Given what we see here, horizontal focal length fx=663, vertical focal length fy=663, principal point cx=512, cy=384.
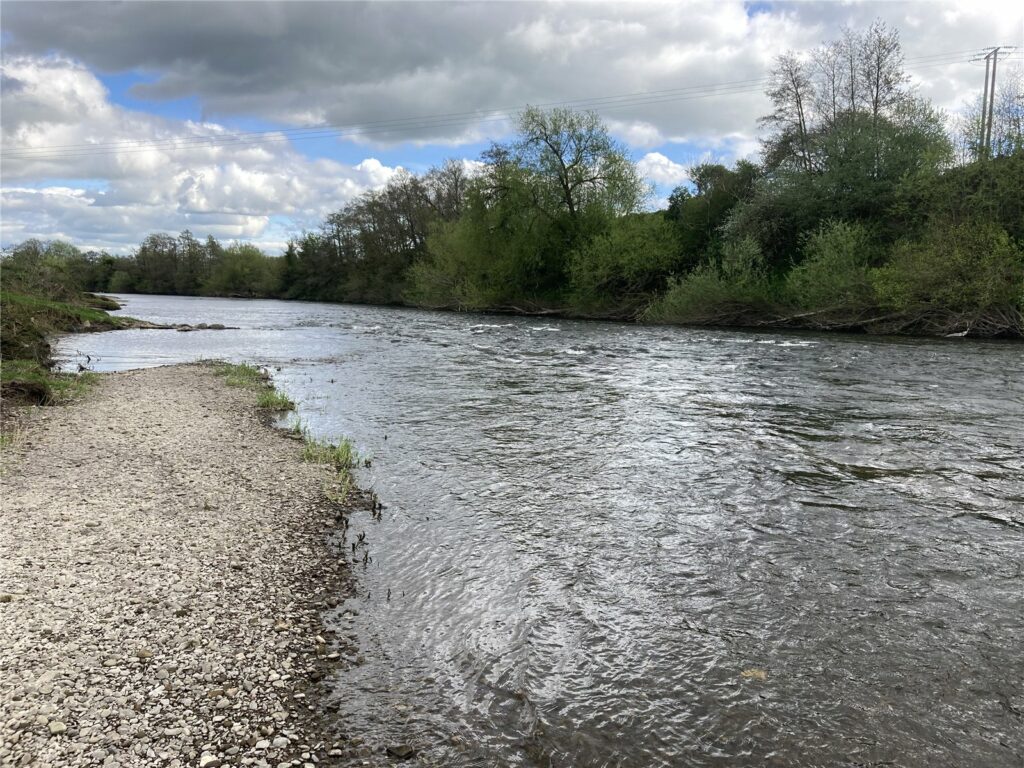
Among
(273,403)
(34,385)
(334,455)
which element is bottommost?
(334,455)

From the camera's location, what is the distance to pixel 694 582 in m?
7.15

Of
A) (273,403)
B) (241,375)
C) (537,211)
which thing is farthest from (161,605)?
(537,211)

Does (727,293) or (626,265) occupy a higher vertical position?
(626,265)

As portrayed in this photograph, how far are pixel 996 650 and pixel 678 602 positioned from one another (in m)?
2.68

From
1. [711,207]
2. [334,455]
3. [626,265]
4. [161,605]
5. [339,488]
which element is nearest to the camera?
[161,605]

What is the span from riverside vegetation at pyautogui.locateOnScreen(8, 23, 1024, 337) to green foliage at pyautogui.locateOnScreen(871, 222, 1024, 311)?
0.07 m

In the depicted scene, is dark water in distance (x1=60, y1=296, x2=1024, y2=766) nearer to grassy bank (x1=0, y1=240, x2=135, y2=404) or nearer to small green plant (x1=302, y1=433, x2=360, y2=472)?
small green plant (x1=302, y1=433, x2=360, y2=472)

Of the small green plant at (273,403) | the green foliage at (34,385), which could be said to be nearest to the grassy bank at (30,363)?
the green foliage at (34,385)

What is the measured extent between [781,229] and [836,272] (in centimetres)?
1177

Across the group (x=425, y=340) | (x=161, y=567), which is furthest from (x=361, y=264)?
(x=161, y=567)

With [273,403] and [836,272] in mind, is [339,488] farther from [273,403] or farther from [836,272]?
[836,272]

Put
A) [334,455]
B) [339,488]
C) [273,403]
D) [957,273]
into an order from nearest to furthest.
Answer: [339,488] < [334,455] < [273,403] < [957,273]

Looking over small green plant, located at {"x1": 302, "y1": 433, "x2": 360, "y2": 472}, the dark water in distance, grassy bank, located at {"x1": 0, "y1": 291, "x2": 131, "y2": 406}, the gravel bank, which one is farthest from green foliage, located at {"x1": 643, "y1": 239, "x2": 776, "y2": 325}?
the gravel bank

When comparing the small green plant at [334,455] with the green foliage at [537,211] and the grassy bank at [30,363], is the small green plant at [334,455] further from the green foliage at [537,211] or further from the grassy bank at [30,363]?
the green foliage at [537,211]
